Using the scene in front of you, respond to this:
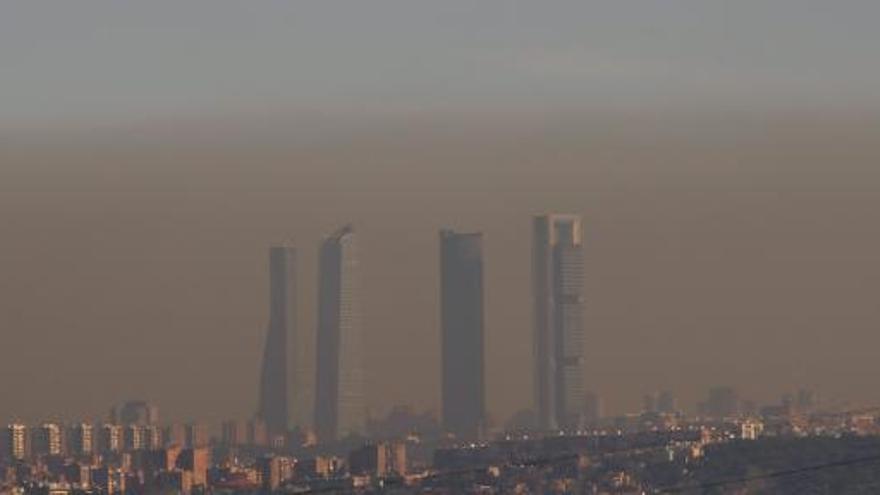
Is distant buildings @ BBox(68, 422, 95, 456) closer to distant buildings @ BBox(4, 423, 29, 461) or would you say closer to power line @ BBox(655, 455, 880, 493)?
distant buildings @ BBox(4, 423, 29, 461)

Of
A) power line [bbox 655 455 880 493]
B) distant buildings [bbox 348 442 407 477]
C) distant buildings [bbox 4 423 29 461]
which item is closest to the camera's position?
power line [bbox 655 455 880 493]

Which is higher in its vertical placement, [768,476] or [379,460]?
[379,460]

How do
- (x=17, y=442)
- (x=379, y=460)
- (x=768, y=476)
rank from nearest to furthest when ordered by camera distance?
(x=768, y=476)
(x=379, y=460)
(x=17, y=442)

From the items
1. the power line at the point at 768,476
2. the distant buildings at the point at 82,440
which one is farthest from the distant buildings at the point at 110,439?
the power line at the point at 768,476

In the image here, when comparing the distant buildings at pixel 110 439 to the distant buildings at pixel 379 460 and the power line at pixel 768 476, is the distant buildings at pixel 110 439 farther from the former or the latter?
the power line at pixel 768 476

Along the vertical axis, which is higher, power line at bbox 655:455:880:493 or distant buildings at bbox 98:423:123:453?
distant buildings at bbox 98:423:123:453

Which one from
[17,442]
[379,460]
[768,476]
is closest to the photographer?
[768,476]

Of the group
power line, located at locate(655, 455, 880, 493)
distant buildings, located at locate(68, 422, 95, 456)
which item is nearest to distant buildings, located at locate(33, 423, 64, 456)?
distant buildings, located at locate(68, 422, 95, 456)

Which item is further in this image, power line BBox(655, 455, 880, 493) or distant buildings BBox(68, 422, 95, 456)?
distant buildings BBox(68, 422, 95, 456)

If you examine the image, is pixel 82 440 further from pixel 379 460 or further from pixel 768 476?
pixel 768 476

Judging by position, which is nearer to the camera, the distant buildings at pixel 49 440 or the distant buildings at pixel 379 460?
the distant buildings at pixel 379 460

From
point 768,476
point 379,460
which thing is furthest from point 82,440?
point 768,476

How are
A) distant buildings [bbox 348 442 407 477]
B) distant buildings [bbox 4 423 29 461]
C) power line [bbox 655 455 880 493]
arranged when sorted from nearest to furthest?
power line [bbox 655 455 880 493] < distant buildings [bbox 348 442 407 477] < distant buildings [bbox 4 423 29 461]

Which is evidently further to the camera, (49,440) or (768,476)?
(49,440)
